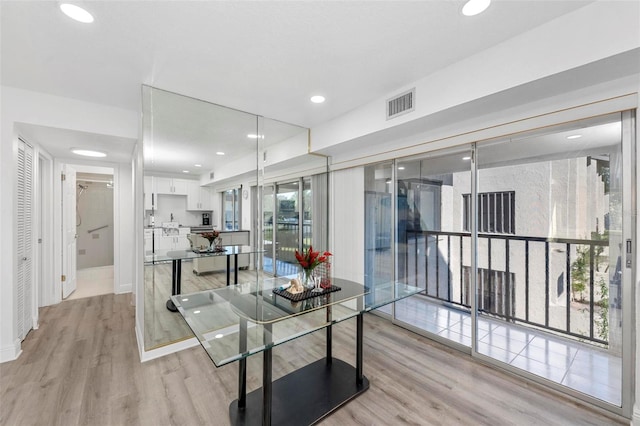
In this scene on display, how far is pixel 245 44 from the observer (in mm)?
1977

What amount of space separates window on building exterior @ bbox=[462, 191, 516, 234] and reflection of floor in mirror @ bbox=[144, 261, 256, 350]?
301cm

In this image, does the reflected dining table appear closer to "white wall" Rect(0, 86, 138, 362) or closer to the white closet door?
"white wall" Rect(0, 86, 138, 362)

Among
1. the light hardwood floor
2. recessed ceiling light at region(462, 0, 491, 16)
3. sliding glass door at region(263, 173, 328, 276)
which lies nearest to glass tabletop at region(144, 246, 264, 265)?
sliding glass door at region(263, 173, 328, 276)

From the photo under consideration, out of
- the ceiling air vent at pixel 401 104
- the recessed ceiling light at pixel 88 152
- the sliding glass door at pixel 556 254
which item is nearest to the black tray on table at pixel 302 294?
the sliding glass door at pixel 556 254

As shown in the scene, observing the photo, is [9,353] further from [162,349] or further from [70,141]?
[70,141]

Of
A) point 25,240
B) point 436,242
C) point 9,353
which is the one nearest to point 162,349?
point 9,353

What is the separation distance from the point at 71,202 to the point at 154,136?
127 inches

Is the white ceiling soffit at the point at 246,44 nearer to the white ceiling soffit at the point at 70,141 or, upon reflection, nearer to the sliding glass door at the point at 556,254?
the white ceiling soffit at the point at 70,141

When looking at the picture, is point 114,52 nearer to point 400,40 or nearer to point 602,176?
point 400,40

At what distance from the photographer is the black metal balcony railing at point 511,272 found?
2.20m

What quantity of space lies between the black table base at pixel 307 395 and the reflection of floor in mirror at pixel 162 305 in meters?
1.21

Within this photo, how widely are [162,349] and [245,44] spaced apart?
2.85 m

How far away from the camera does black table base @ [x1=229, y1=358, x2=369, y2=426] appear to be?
1783 millimetres

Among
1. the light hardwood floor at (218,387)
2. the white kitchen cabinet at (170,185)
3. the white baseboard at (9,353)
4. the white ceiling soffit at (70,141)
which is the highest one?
the white ceiling soffit at (70,141)
